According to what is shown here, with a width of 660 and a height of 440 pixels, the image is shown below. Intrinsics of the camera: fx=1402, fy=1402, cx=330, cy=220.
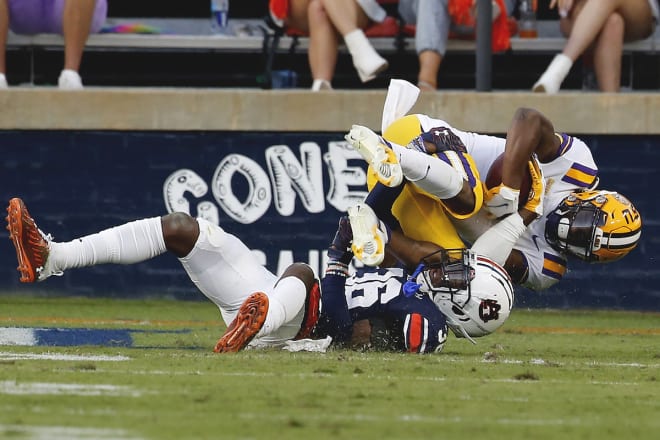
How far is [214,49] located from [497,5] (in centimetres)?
210

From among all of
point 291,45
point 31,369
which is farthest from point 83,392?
point 291,45

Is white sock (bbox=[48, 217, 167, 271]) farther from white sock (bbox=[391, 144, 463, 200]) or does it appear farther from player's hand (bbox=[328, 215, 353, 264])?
white sock (bbox=[391, 144, 463, 200])

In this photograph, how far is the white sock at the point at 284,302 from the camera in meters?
5.60

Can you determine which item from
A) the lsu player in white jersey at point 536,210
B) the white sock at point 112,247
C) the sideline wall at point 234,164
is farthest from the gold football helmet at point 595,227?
the sideline wall at point 234,164

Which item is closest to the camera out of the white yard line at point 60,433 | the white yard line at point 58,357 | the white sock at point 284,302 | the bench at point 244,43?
the white yard line at point 60,433

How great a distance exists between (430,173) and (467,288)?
51 centimetres

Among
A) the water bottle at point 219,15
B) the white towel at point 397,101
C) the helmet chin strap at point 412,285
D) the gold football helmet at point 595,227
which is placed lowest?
the helmet chin strap at point 412,285

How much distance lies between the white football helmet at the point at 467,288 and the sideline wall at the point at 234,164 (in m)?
3.25

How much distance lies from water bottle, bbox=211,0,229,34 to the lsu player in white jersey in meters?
3.84

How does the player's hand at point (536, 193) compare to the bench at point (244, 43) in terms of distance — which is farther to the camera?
the bench at point (244, 43)

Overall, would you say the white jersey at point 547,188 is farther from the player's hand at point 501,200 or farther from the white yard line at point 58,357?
the white yard line at point 58,357

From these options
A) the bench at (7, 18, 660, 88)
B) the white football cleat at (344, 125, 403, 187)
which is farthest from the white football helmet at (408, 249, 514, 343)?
the bench at (7, 18, 660, 88)

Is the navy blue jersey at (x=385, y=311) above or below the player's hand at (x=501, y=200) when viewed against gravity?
below

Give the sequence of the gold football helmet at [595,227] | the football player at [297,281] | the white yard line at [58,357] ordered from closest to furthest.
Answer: the white yard line at [58,357] → the football player at [297,281] → the gold football helmet at [595,227]
